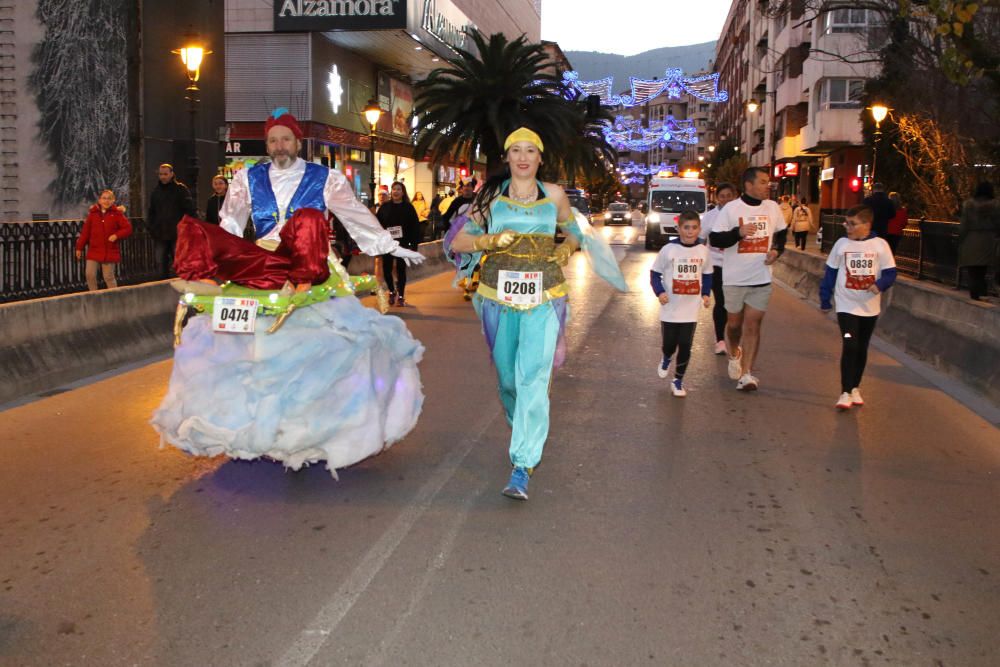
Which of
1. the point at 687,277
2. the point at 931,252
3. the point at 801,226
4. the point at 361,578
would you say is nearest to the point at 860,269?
the point at 687,277

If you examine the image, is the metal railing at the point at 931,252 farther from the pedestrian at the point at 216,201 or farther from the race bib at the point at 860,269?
the pedestrian at the point at 216,201

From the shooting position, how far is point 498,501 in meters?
5.68

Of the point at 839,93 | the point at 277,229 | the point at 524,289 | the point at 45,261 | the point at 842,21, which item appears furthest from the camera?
the point at 839,93

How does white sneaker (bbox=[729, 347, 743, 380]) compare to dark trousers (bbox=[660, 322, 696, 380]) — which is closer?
dark trousers (bbox=[660, 322, 696, 380])

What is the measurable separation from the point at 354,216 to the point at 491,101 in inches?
1177

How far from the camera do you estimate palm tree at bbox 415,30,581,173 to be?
116 ft

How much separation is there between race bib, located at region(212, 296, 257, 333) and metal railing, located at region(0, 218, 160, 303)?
21.3ft

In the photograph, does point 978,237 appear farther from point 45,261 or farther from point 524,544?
point 45,261

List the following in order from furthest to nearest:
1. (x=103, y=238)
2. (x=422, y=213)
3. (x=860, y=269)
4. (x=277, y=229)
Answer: (x=422, y=213) → (x=103, y=238) → (x=860, y=269) → (x=277, y=229)

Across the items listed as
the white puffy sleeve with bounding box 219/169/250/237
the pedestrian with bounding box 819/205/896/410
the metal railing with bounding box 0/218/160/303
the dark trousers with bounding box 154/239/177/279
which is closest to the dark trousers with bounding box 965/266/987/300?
the pedestrian with bounding box 819/205/896/410

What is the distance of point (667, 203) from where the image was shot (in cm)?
3588

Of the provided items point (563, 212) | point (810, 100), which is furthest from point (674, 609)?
point (810, 100)

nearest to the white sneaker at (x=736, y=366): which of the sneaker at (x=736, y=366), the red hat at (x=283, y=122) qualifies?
the sneaker at (x=736, y=366)

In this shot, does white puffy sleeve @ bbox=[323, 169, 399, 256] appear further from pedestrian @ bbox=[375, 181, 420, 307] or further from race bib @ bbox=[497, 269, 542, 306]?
pedestrian @ bbox=[375, 181, 420, 307]
